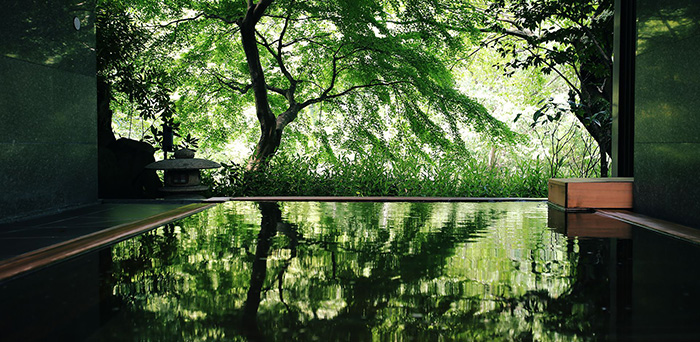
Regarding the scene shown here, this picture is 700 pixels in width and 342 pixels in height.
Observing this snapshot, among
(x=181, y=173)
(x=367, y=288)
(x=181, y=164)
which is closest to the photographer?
(x=367, y=288)

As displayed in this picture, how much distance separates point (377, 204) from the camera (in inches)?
279

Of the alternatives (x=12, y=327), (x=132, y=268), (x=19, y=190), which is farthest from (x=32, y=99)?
(x=12, y=327)

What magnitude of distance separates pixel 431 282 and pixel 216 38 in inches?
339

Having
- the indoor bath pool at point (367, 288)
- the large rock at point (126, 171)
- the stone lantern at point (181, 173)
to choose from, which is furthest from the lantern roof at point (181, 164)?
the indoor bath pool at point (367, 288)

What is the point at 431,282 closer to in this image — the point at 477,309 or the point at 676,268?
the point at 477,309

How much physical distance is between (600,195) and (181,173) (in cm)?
527

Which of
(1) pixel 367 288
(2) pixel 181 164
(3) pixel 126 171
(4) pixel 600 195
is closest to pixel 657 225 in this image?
(4) pixel 600 195

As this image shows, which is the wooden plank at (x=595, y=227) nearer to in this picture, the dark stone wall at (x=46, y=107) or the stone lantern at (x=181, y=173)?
the stone lantern at (x=181, y=173)

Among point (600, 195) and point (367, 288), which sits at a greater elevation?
point (600, 195)

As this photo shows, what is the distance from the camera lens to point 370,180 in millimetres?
8328

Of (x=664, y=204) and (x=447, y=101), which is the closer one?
(x=664, y=204)

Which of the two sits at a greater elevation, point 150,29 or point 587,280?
point 150,29

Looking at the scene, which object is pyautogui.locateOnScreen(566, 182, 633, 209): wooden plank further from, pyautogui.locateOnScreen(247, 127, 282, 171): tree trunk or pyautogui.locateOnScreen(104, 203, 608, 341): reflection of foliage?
pyautogui.locateOnScreen(247, 127, 282, 171): tree trunk

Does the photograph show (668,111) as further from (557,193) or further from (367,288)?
(367,288)
